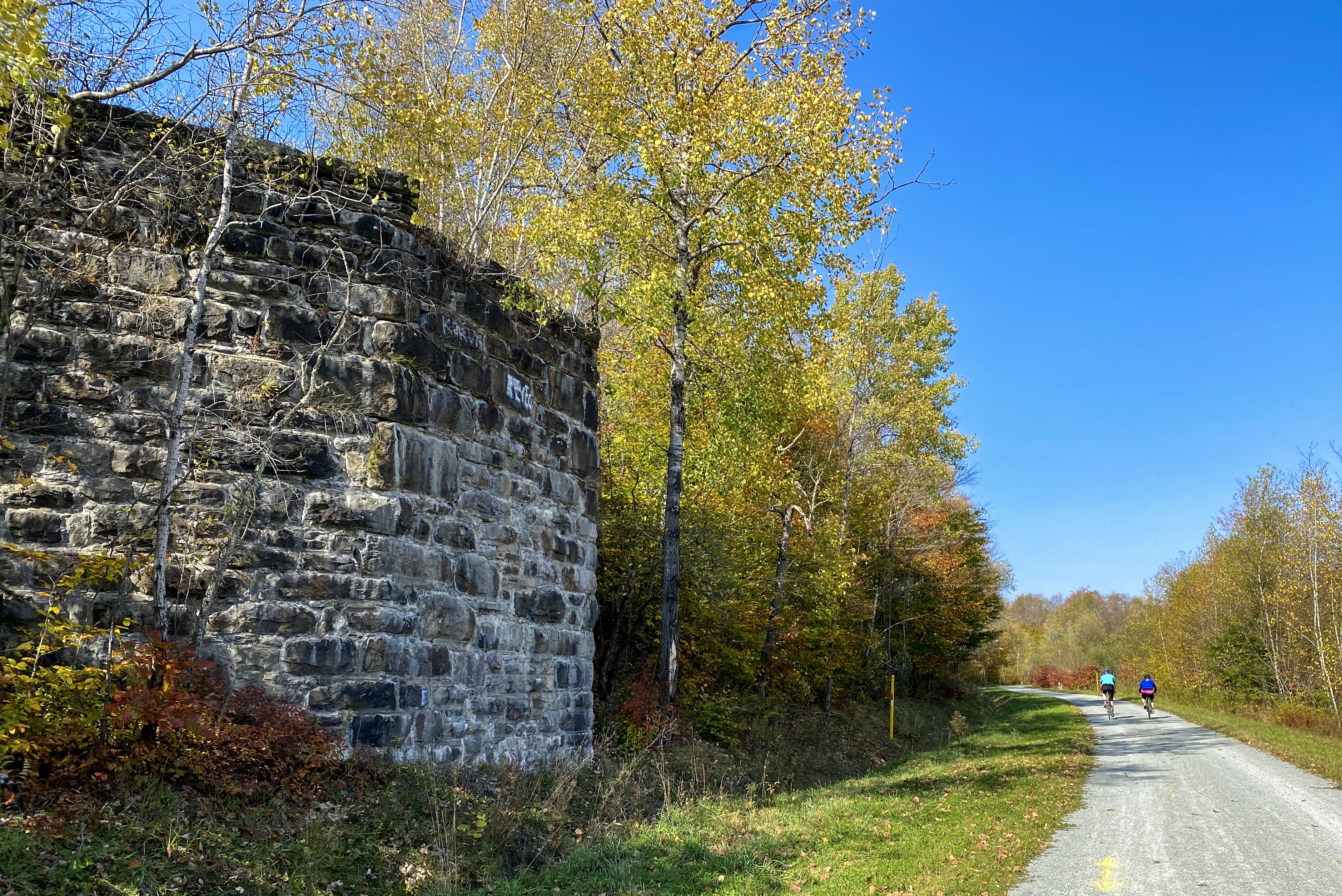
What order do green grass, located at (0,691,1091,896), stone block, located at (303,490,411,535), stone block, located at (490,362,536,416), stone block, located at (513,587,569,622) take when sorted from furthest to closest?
stone block, located at (513,587,569,622), stone block, located at (490,362,536,416), stone block, located at (303,490,411,535), green grass, located at (0,691,1091,896)

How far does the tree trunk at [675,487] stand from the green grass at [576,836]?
3.82 feet

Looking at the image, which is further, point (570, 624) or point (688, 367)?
point (688, 367)

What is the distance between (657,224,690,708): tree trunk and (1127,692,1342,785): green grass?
1039cm

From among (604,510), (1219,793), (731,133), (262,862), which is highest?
(731,133)

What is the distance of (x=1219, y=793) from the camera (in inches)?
481

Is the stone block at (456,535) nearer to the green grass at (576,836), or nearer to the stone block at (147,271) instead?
the green grass at (576,836)

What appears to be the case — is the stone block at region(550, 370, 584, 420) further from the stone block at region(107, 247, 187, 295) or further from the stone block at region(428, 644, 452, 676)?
the stone block at region(107, 247, 187, 295)

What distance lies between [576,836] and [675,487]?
224 inches

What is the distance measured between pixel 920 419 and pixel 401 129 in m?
21.1

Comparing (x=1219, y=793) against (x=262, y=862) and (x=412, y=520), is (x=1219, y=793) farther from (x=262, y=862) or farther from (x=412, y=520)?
(x=262, y=862)

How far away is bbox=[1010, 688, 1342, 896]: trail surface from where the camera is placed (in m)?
7.23

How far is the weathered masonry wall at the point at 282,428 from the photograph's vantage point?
6.25 metres

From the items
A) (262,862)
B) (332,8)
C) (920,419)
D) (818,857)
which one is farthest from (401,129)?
(920,419)

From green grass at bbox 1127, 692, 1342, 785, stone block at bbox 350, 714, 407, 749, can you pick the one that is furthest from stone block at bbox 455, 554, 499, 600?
green grass at bbox 1127, 692, 1342, 785
